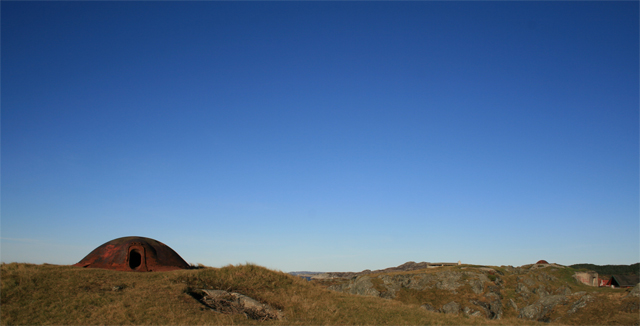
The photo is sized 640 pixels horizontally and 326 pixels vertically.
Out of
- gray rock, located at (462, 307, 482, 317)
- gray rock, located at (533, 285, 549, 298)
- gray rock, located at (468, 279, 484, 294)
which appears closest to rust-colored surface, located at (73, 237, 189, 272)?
gray rock, located at (462, 307, 482, 317)

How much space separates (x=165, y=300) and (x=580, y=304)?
33.1m

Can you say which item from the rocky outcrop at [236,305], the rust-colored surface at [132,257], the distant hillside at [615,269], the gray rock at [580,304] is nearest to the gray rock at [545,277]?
the gray rock at [580,304]

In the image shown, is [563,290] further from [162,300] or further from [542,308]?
[162,300]

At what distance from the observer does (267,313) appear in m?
18.0

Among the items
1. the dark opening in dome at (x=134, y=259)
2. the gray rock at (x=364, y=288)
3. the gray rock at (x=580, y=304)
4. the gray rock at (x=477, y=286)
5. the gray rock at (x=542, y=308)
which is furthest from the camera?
the gray rock at (x=364, y=288)

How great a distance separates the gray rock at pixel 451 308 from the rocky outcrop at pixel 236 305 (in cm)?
3041

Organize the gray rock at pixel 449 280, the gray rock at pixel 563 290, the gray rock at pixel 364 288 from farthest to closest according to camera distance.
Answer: the gray rock at pixel 364 288
the gray rock at pixel 449 280
the gray rock at pixel 563 290

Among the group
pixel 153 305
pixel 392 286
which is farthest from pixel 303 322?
pixel 392 286

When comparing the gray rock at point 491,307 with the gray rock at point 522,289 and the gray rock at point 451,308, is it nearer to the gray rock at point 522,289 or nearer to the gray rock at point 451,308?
the gray rock at point 451,308

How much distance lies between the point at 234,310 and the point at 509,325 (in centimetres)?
1479

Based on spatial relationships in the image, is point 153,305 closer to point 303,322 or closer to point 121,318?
point 121,318

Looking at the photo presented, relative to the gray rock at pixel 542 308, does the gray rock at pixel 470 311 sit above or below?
below

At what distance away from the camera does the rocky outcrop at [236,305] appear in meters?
17.6

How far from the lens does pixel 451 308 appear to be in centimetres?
4175
